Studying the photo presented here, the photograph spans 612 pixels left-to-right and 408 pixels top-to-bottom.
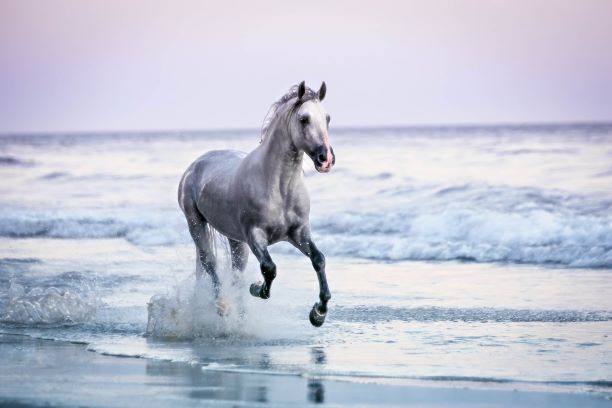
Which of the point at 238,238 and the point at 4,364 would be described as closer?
the point at 4,364

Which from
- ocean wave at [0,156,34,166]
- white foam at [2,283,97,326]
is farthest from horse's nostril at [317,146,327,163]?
ocean wave at [0,156,34,166]

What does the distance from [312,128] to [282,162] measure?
1.52 ft

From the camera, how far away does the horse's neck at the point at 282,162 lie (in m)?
7.66

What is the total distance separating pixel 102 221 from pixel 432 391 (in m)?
14.9

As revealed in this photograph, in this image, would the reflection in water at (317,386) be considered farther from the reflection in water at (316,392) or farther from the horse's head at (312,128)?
the horse's head at (312,128)

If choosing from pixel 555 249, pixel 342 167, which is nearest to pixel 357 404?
pixel 555 249

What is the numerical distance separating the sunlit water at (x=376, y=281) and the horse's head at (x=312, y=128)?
1.41 ft

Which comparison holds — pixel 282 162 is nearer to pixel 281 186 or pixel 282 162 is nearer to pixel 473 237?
pixel 281 186

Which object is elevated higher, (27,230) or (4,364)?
(27,230)

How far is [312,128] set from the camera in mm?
7320

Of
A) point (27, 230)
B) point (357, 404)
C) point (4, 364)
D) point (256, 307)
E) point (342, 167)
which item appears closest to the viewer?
point (357, 404)

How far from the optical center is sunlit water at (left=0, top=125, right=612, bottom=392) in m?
7.33

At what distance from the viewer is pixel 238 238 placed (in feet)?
27.9

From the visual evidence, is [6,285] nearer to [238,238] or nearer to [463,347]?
[238,238]
